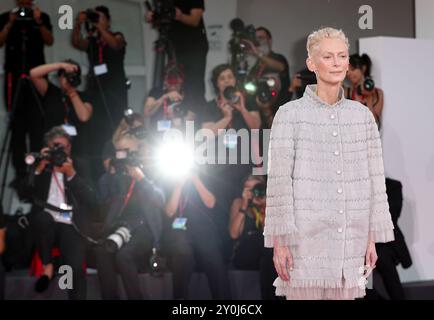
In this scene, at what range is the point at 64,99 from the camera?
5.48 meters

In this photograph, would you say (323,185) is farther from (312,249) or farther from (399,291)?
(399,291)

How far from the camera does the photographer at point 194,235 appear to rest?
4.97 meters

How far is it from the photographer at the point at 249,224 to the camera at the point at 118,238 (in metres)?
0.63

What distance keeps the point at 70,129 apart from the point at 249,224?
1.31m

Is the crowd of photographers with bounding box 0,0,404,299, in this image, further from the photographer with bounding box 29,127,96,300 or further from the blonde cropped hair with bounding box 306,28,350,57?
the blonde cropped hair with bounding box 306,28,350,57

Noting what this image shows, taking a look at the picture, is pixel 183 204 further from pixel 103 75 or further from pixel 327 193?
pixel 327 193

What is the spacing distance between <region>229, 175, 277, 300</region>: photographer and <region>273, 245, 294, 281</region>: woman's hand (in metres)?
2.13

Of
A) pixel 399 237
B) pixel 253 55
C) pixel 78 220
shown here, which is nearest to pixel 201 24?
pixel 253 55

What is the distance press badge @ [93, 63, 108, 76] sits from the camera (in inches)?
217

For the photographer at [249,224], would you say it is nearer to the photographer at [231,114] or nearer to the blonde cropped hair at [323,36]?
the photographer at [231,114]

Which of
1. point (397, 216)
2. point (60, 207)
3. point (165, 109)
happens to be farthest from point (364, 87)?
point (60, 207)

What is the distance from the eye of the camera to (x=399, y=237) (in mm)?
5109

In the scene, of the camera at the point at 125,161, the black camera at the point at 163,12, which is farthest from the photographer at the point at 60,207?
the black camera at the point at 163,12
